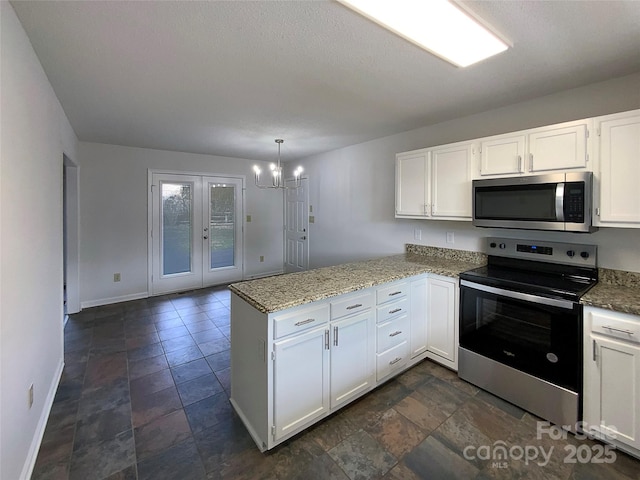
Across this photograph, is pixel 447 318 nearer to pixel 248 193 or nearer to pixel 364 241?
pixel 364 241

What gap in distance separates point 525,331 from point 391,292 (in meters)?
0.95

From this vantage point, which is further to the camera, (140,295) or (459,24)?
(140,295)

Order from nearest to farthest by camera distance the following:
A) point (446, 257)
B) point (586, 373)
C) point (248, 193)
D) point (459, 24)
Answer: point (459, 24) < point (586, 373) < point (446, 257) < point (248, 193)

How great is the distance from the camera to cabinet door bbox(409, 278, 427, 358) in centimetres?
253

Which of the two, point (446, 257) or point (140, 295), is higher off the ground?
point (446, 257)

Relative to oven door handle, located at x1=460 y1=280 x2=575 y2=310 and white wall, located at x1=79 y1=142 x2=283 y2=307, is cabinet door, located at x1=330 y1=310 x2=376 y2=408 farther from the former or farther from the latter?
white wall, located at x1=79 y1=142 x2=283 y2=307

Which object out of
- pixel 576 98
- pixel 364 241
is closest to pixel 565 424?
pixel 576 98

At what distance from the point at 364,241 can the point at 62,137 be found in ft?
11.7

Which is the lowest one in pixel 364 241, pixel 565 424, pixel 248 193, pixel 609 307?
pixel 565 424

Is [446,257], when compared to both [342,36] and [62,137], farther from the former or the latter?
[62,137]

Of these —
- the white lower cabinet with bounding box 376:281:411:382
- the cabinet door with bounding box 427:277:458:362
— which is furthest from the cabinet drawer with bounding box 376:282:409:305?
the cabinet door with bounding box 427:277:458:362

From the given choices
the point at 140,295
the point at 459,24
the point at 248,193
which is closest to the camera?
the point at 459,24

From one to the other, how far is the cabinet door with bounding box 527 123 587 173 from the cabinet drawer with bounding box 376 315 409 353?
1.56 metres

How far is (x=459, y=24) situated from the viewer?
4.87ft
